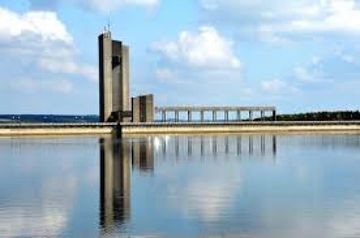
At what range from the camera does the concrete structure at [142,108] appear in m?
137

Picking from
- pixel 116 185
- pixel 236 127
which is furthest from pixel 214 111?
pixel 116 185

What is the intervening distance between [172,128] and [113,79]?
49.1ft

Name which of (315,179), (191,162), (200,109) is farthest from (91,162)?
(200,109)

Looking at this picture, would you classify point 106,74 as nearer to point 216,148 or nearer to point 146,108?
point 146,108

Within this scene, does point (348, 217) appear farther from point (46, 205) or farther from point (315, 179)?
point (315, 179)

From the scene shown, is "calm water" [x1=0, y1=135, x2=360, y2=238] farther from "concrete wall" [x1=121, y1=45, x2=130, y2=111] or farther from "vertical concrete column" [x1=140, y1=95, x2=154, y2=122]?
"concrete wall" [x1=121, y1=45, x2=130, y2=111]

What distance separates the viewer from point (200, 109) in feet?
506

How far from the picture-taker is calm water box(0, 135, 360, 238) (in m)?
23.7

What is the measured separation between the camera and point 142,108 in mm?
138000

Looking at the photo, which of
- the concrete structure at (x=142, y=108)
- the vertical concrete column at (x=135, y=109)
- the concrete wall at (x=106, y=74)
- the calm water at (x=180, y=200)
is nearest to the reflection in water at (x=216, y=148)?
the calm water at (x=180, y=200)

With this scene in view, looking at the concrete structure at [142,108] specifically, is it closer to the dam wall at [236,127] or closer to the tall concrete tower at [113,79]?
the dam wall at [236,127]

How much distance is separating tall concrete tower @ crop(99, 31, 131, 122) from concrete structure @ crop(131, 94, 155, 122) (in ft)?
9.25

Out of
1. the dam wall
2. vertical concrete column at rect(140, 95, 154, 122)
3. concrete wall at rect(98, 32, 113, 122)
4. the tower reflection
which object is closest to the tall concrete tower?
concrete wall at rect(98, 32, 113, 122)

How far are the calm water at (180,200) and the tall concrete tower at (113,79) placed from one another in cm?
8696
